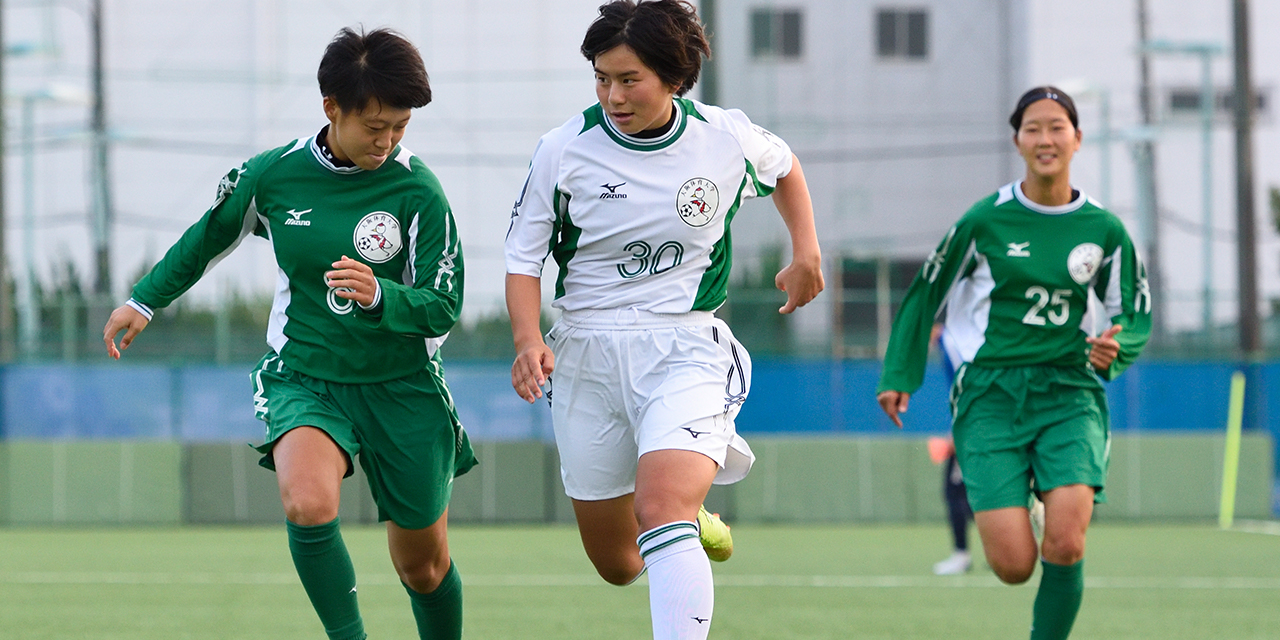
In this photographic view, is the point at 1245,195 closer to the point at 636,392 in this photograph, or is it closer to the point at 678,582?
the point at 636,392

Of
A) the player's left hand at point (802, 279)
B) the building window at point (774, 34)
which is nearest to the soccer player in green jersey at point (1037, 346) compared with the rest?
the player's left hand at point (802, 279)

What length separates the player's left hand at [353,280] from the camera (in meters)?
4.50

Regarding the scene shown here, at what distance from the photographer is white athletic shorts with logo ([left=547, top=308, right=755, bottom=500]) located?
4.68m

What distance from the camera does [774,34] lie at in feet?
90.3

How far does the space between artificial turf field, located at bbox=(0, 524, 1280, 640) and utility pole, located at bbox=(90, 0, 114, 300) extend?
10437mm

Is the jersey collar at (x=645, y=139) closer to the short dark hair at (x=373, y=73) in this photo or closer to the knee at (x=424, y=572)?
the short dark hair at (x=373, y=73)

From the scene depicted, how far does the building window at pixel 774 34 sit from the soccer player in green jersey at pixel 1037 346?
21805mm

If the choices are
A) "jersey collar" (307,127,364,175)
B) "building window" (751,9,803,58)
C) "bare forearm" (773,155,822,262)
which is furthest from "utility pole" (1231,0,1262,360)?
"jersey collar" (307,127,364,175)

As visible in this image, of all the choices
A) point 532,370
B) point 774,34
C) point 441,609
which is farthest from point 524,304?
point 774,34

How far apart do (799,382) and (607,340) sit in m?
14.8

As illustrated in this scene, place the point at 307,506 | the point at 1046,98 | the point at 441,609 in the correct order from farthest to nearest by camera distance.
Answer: the point at 1046,98 → the point at 441,609 → the point at 307,506

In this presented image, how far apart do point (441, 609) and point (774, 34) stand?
23.2m

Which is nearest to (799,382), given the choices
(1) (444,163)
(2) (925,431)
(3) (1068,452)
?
(2) (925,431)

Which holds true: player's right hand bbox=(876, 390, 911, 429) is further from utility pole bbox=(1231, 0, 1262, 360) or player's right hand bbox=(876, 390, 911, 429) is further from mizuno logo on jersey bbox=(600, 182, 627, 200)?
utility pole bbox=(1231, 0, 1262, 360)
